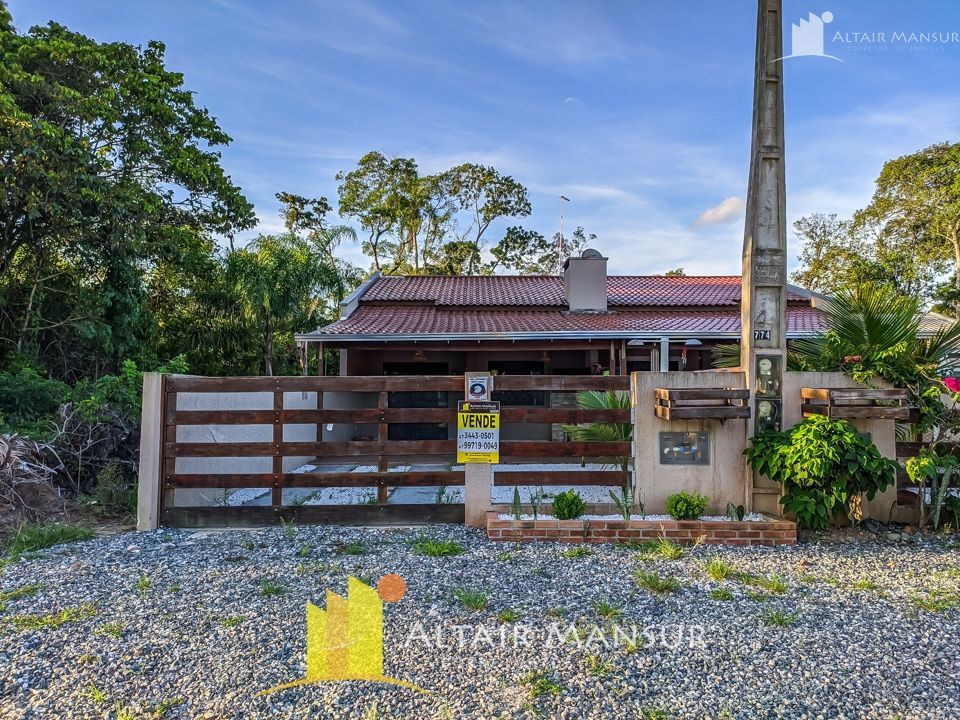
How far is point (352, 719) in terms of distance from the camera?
2268mm

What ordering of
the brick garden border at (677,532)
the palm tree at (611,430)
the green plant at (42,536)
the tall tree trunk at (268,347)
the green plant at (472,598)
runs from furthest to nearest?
the tall tree trunk at (268,347), the palm tree at (611,430), the brick garden border at (677,532), the green plant at (42,536), the green plant at (472,598)

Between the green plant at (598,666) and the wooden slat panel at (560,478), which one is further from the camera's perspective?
the wooden slat panel at (560,478)

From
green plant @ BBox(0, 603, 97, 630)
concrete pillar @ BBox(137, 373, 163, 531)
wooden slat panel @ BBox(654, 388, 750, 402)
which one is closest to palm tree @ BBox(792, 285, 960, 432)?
wooden slat panel @ BBox(654, 388, 750, 402)

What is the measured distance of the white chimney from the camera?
13.5m

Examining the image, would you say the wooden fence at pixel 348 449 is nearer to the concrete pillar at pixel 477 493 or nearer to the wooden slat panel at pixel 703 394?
the concrete pillar at pixel 477 493

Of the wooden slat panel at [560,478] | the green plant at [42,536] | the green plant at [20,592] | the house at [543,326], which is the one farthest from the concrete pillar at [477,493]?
the house at [543,326]

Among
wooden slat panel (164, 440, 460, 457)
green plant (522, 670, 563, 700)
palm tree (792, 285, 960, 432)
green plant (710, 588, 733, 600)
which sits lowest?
green plant (522, 670, 563, 700)

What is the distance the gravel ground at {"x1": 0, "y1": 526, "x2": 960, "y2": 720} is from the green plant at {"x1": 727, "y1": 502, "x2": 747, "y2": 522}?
0.41 m

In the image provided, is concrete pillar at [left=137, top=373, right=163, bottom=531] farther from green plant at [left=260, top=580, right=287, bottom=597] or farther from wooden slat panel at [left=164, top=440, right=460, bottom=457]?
green plant at [left=260, top=580, right=287, bottom=597]

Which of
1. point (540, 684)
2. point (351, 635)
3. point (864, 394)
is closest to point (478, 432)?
point (351, 635)

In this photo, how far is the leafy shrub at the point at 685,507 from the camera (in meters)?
4.71

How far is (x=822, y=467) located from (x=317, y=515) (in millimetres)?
4520

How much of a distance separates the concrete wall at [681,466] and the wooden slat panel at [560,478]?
0.67ft

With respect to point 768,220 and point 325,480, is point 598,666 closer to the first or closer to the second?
point 325,480
